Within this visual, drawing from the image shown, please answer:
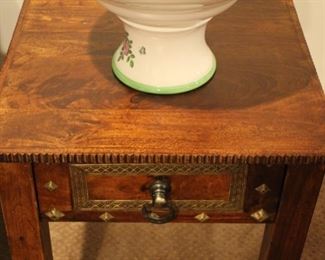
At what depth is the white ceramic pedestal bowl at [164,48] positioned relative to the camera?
26.1 inches

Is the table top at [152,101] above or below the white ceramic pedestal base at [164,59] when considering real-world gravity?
below

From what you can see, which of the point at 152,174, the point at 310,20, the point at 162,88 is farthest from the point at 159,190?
the point at 310,20

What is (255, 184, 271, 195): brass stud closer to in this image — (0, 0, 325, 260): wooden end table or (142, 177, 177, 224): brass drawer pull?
(0, 0, 325, 260): wooden end table

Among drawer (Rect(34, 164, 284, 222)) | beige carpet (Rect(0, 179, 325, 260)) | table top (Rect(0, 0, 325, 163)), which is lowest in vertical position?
beige carpet (Rect(0, 179, 325, 260))

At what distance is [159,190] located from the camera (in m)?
0.73

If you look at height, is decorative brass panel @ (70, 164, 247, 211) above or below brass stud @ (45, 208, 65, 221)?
above

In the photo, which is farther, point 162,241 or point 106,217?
point 162,241

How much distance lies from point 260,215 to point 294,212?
0.04m

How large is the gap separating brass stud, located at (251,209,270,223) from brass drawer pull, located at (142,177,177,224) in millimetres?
104

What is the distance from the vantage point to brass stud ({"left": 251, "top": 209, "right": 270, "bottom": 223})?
0.77m

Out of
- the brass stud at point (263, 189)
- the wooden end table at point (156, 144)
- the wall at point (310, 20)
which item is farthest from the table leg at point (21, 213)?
the wall at point (310, 20)

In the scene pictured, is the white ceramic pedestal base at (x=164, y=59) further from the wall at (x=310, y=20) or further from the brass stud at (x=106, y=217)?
the wall at (x=310, y=20)

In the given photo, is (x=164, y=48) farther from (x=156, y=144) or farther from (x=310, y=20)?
(x=310, y=20)

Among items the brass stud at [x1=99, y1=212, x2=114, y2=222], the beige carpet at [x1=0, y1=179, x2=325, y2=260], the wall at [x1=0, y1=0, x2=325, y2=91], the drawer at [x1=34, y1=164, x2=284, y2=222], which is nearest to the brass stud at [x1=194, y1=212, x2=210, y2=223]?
the drawer at [x1=34, y1=164, x2=284, y2=222]
